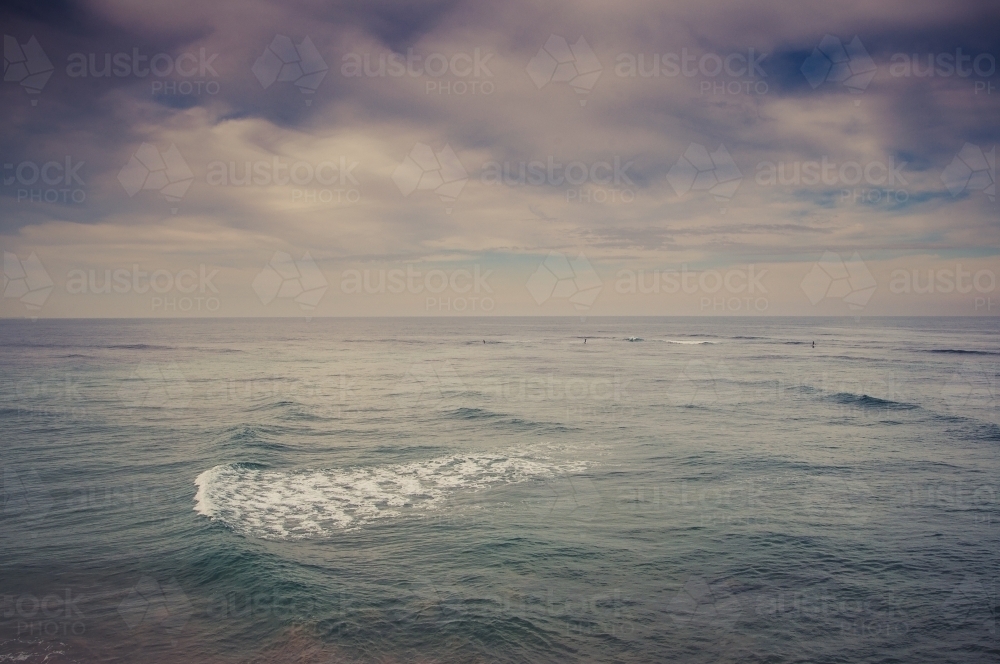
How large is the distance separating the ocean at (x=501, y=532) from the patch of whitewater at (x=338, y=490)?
0.14 m

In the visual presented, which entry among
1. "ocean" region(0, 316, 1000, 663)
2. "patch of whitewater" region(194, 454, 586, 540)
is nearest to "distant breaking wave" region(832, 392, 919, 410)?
"ocean" region(0, 316, 1000, 663)

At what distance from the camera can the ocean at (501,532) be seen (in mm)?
12203

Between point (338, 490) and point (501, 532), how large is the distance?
7.36 m

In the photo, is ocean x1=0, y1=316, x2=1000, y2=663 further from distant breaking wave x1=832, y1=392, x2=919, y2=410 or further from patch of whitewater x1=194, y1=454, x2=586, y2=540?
distant breaking wave x1=832, y1=392, x2=919, y2=410

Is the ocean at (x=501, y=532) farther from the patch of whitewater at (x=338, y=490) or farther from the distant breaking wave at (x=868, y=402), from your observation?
the distant breaking wave at (x=868, y=402)

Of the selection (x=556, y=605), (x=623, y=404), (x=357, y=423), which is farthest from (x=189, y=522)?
(x=623, y=404)

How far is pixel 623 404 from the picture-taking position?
40969 mm

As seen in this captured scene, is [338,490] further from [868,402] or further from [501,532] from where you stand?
[868,402]

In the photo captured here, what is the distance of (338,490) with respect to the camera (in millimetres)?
21750

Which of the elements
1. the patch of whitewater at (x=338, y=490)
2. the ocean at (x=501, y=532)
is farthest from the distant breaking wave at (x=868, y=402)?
the patch of whitewater at (x=338, y=490)

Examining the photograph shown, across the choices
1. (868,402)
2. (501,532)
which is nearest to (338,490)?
(501,532)

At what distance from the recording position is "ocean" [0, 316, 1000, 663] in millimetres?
12203

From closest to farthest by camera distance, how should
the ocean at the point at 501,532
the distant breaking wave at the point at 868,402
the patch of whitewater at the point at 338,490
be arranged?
1. the ocean at the point at 501,532
2. the patch of whitewater at the point at 338,490
3. the distant breaking wave at the point at 868,402

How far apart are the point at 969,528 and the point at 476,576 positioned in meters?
15.5
